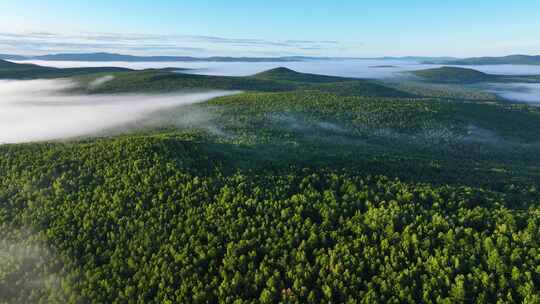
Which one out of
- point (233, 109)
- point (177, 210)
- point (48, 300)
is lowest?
point (48, 300)

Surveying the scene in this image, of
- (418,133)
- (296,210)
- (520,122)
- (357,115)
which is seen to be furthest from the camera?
(520,122)

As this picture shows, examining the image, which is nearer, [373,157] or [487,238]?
[487,238]

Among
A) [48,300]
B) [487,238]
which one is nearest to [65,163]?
[48,300]

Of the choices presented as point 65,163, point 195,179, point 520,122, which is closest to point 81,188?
point 65,163

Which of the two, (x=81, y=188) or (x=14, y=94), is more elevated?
(x=14, y=94)

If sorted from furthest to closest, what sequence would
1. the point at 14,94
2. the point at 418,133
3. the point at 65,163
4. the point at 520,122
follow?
the point at 14,94
the point at 520,122
the point at 418,133
the point at 65,163

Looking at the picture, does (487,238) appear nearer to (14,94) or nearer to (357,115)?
(357,115)
